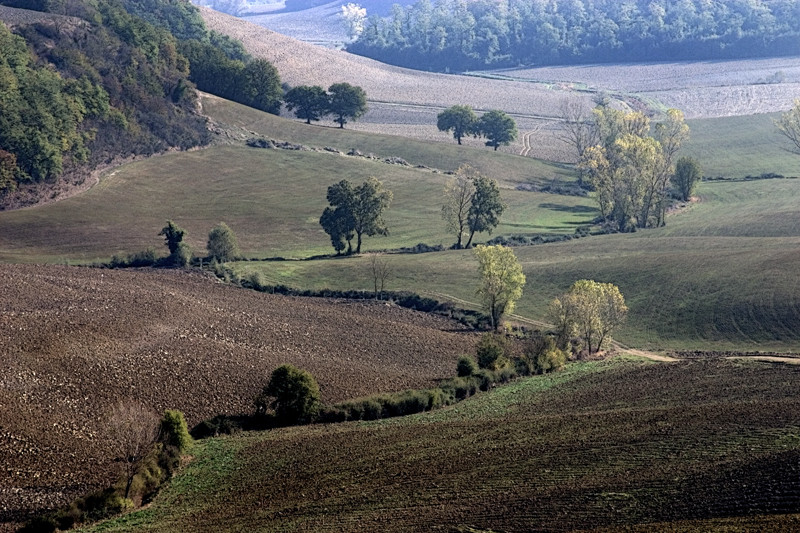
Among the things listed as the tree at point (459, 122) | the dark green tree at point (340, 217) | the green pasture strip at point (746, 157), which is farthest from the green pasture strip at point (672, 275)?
the tree at point (459, 122)

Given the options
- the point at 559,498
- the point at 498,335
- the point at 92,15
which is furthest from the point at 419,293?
the point at 92,15

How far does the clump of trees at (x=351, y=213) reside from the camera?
124 m

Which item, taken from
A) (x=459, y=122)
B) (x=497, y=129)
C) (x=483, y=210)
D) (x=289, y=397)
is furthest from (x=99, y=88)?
(x=289, y=397)

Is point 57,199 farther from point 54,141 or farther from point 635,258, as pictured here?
point 635,258

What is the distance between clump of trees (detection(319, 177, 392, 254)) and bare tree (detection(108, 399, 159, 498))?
64.1 metres

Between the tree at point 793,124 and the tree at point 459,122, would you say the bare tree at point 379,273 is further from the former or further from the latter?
the tree at point 793,124

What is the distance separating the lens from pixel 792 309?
90.3m

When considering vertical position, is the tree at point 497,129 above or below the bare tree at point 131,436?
above

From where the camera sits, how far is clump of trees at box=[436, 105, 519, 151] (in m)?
194

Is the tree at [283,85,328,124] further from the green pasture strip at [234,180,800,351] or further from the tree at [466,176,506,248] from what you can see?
the green pasture strip at [234,180,800,351]

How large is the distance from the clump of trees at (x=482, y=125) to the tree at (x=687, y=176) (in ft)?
138

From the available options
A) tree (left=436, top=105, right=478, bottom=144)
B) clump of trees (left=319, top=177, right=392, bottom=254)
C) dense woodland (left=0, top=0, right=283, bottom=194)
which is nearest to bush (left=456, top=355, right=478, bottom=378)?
clump of trees (left=319, top=177, right=392, bottom=254)

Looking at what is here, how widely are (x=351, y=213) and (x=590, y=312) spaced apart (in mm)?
42033

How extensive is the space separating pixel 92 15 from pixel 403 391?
4938 inches
